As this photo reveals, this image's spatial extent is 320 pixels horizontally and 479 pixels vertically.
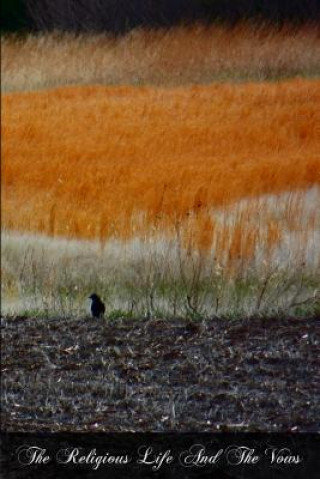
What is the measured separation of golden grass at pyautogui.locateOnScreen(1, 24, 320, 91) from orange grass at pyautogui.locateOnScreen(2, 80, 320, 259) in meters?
0.05

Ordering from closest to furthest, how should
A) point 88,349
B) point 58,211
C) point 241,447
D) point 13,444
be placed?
point 241,447 < point 13,444 < point 88,349 < point 58,211

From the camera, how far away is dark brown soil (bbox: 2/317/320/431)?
178 inches

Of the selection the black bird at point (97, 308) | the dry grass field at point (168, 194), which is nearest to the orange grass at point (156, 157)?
the dry grass field at point (168, 194)

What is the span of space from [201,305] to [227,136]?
64 cm

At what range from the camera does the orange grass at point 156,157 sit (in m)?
4.86

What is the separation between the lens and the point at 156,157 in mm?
5055

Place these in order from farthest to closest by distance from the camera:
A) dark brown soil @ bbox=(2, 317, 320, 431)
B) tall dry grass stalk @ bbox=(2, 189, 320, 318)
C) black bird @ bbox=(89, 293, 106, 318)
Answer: black bird @ bbox=(89, 293, 106, 318), tall dry grass stalk @ bbox=(2, 189, 320, 318), dark brown soil @ bbox=(2, 317, 320, 431)

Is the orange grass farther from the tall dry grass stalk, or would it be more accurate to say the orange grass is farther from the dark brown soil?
the dark brown soil

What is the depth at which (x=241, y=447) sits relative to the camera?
14.3 feet

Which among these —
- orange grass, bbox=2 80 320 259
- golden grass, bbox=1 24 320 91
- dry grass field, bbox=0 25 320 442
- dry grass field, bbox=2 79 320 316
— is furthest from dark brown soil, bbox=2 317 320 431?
golden grass, bbox=1 24 320 91

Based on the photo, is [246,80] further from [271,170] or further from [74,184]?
[74,184]

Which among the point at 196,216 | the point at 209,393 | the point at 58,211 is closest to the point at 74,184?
the point at 58,211

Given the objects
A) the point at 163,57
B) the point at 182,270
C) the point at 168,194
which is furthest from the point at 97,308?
the point at 163,57

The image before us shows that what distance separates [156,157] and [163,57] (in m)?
0.40
